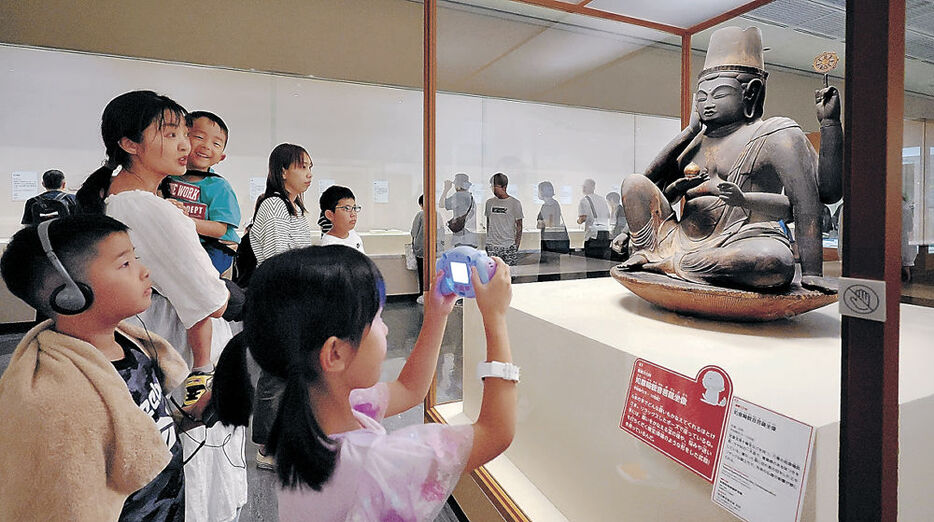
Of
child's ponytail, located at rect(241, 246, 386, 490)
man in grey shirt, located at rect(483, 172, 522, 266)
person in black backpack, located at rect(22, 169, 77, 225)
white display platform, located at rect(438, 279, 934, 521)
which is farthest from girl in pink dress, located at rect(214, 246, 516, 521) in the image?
man in grey shirt, located at rect(483, 172, 522, 266)

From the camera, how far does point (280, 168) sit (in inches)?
39.3

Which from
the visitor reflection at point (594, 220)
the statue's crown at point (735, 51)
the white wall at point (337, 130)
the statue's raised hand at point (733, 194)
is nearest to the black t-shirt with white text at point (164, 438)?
the white wall at point (337, 130)

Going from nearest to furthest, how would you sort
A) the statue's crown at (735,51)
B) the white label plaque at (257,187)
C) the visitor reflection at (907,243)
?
the visitor reflection at (907,243), the white label plaque at (257,187), the statue's crown at (735,51)

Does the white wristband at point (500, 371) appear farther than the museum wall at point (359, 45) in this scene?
No

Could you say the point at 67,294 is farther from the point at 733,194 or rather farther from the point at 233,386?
the point at 733,194

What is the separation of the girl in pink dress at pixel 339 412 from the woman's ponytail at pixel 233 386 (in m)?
0.02

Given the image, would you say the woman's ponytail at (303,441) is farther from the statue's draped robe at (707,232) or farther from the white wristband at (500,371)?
the statue's draped robe at (707,232)

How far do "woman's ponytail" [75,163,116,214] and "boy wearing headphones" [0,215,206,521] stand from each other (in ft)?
0.11

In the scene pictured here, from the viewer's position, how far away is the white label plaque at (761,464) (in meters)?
0.71

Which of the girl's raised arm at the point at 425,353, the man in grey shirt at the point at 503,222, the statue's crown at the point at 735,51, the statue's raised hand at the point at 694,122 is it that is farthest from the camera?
the statue's raised hand at the point at 694,122

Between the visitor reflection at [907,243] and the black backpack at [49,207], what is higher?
the black backpack at [49,207]

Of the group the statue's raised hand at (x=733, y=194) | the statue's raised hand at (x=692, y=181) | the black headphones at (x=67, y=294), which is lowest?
the black headphones at (x=67, y=294)

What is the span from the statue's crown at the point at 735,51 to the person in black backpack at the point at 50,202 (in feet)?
4.19

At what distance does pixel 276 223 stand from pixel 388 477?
0.48 m
